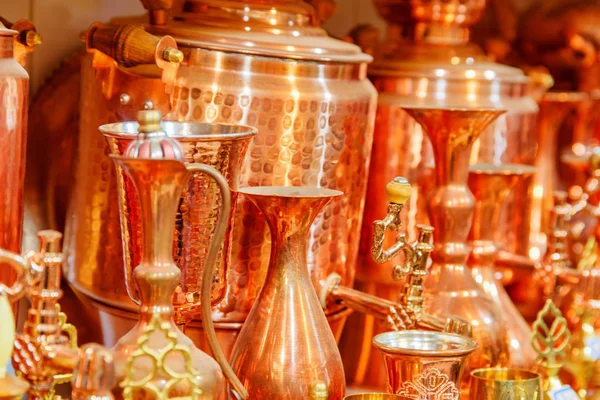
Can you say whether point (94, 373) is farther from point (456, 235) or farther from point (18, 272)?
point (456, 235)

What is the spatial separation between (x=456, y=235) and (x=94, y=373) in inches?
22.6

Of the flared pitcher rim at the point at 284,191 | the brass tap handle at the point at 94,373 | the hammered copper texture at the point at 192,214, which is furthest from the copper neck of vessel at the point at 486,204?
the brass tap handle at the point at 94,373

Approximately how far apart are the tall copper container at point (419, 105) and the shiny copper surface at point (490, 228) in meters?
0.08

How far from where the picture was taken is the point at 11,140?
96cm

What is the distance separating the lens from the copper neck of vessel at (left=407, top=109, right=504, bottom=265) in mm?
1177

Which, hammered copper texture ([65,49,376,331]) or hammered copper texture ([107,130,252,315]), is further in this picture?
hammered copper texture ([65,49,376,331])

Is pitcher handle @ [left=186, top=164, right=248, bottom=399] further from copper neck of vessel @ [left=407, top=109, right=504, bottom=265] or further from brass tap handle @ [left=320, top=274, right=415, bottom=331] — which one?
copper neck of vessel @ [left=407, top=109, right=504, bottom=265]

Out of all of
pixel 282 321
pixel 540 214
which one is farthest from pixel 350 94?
pixel 540 214

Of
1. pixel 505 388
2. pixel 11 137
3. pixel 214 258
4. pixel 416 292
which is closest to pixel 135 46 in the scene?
pixel 11 137

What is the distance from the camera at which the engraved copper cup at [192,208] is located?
2.92 feet

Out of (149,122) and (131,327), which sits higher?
(149,122)

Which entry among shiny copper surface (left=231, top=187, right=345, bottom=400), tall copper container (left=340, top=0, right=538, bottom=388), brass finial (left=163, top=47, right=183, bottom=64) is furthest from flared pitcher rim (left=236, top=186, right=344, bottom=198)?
tall copper container (left=340, top=0, right=538, bottom=388)

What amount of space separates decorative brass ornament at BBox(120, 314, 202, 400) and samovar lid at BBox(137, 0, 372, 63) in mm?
366

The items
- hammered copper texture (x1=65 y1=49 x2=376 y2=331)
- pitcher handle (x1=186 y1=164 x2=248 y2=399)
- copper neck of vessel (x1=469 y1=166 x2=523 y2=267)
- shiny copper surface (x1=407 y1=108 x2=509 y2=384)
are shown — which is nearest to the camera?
pitcher handle (x1=186 y1=164 x2=248 y2=399)
